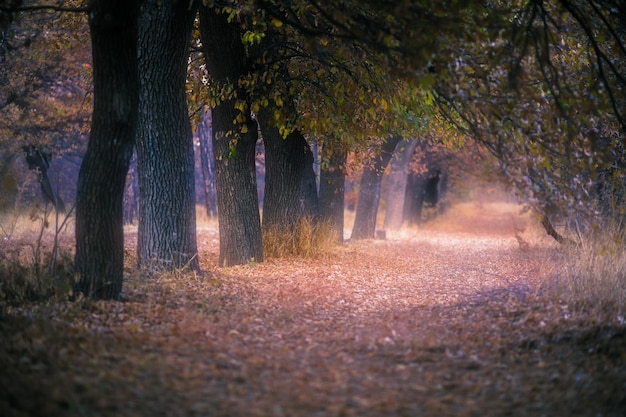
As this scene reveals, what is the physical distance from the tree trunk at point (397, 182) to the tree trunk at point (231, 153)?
36.3 feet

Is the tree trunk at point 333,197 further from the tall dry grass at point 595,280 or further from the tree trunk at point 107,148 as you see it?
the tree trunk at point 107,148

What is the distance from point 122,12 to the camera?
21.3 feet

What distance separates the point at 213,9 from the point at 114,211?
5.12m

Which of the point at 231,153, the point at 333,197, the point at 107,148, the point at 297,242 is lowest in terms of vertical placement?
the point at 297,242

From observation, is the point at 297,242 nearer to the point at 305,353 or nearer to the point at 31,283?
the point at 31,283

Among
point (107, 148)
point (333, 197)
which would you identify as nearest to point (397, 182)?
point (333, 197)

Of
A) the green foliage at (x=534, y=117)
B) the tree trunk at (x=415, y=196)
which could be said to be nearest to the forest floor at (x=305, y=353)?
the green foliage at (x=534, y=117)

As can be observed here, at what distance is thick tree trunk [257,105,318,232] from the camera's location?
1239 centimetres

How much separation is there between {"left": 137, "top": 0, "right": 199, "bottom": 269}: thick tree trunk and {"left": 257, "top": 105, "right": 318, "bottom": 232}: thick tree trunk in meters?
3.15

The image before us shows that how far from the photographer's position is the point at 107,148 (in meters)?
6.82

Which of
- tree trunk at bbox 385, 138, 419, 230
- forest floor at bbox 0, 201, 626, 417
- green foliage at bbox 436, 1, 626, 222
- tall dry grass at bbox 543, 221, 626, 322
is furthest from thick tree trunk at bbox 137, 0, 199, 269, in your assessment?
tree trunk at bbox 385, 138, 419, 230

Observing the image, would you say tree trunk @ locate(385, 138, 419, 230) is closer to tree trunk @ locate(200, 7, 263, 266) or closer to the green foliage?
tree trunk @ locate(200, 7, 263, 266)

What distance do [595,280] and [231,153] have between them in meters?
6.47

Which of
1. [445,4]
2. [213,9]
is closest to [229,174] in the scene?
[213,9]
